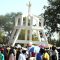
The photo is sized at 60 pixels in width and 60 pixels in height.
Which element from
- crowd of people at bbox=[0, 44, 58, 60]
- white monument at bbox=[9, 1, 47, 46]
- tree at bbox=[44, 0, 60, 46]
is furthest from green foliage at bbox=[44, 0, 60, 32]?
crowd of people at bbox=[0, 44, 58, 60]

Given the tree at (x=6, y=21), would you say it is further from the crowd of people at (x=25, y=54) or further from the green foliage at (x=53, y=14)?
the crowd of people at (x=25, y=54)

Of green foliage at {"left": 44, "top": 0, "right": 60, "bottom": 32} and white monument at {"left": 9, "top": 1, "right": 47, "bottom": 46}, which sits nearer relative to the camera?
white monument at {"left": 9, "top": 1, "right": 47, "bottom": 46}

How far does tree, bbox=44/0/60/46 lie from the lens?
49.7 m

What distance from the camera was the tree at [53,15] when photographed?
1956 inches

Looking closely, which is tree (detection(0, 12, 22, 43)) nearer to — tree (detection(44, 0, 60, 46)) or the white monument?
tree (detection(44, 0, 60, 46))

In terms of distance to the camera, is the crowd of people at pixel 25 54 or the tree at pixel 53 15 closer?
the crowd of people at pixel 25 54

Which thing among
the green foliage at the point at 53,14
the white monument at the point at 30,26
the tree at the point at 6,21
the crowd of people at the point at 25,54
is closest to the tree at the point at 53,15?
the green foliage at the point at 53,14

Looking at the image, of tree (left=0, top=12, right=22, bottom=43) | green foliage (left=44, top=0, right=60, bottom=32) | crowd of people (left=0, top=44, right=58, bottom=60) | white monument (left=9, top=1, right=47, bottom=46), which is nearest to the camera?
crowd of people (left=0, top=44, right=58, bottom=60)

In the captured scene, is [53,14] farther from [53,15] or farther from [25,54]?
[25,54]

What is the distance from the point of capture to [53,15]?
49562 millimetres

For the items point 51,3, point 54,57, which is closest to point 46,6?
point 51,3

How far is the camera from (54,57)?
→ 60.8 ft

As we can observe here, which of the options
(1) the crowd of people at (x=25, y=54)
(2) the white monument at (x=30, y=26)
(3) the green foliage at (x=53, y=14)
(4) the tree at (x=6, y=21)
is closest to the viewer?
(1) the crowd of people at (x=25, y=54)

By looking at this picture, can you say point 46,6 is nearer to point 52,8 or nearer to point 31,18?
point 52,8
